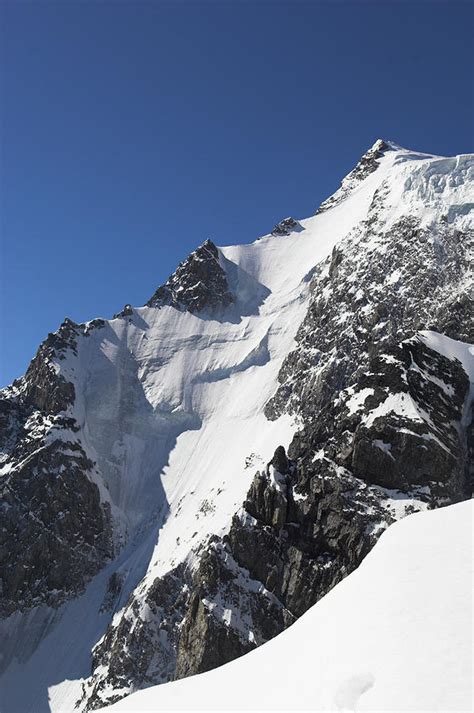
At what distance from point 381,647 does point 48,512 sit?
A: 116 meters

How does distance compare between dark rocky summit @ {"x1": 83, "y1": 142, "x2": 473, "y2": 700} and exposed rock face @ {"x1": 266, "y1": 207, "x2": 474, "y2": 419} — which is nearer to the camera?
dark rocky summit @ {"x1": 83, "y1": 142, "x2": 473, "y2": 700}

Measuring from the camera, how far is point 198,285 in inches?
6240

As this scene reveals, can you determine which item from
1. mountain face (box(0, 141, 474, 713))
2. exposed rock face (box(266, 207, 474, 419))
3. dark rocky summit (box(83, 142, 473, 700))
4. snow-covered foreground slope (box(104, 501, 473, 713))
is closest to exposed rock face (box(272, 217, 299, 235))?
mountain face (box(0, 141, 474, 713))

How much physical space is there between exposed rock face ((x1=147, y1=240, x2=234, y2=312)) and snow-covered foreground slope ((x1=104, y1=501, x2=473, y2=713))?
451 feet

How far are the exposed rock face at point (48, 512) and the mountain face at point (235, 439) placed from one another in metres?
0.37

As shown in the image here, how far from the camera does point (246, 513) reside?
73.8 metres

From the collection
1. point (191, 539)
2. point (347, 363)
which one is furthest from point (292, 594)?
point (347, 363)

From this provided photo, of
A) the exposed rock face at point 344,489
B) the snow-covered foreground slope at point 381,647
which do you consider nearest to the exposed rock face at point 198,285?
the exposed rock face at point 344,489

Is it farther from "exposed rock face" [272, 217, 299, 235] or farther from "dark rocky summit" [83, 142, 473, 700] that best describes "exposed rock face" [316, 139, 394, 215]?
"dark rocky summit" [83, 142, 473, 700]

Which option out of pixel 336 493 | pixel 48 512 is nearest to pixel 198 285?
pixel 48 512

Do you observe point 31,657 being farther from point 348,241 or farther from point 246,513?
point 348,241

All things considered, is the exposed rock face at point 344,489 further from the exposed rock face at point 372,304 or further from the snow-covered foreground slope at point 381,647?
the snow-covered foreground slope at point 381,647

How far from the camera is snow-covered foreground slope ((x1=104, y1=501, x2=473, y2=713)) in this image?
1334 cm

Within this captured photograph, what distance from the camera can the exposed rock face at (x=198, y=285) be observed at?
157 metres
